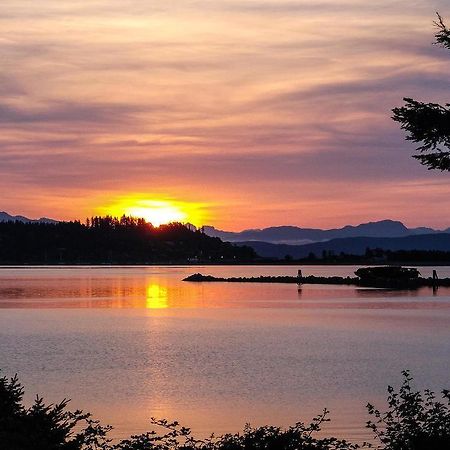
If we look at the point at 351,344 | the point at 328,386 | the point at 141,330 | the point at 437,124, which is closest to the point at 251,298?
the point at 141,330

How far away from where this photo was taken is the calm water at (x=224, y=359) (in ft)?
95.4

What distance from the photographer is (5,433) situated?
14.6 metres

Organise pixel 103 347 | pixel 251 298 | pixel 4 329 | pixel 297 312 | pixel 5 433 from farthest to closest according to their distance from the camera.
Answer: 1. pixel 251 298
2. pixel 297 312
3. pixel 4 329
4. pixel 103 347
5. pixel 5 433

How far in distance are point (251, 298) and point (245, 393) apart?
239ft

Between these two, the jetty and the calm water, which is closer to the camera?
the calm water

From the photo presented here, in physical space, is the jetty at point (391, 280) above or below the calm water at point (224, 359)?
above

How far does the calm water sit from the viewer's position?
95.4 ft

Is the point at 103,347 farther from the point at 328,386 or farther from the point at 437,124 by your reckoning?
the point at 437,124

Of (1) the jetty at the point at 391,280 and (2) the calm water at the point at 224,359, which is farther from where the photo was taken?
(1) the jetty at the point at 391,280

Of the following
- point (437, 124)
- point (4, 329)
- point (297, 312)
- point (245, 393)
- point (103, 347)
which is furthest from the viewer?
point (297, 312)

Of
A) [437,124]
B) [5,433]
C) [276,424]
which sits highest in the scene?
[437,124]

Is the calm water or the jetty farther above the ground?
the jetty

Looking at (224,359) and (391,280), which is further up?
(391,280)

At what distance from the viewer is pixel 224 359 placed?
43125 mm
